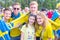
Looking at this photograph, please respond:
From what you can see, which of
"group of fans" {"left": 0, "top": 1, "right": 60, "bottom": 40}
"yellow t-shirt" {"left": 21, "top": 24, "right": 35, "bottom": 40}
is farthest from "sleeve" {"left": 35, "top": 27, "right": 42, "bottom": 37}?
"yellow t-shirt" {"left": 21, "top": 24, "right": 35, "bottom": 40}

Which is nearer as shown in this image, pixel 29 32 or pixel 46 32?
pixel 46 32

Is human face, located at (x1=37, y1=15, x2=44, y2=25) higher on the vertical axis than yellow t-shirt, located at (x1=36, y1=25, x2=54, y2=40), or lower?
higher

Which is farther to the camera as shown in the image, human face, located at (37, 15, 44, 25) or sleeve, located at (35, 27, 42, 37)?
sleeve, located at (35, 27, 42, 37)

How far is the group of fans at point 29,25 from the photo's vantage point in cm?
680

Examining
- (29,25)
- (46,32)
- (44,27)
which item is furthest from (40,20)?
(29,25)

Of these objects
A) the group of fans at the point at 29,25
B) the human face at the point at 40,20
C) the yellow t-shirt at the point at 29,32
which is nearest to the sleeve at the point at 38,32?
the group of fans at the point at 29,25

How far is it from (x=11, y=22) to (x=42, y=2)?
23.3 meters

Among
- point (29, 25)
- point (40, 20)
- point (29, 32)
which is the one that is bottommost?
→ point (29, 32)

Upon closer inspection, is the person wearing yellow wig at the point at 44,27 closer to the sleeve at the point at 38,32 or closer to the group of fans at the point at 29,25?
the group of fans at the point at 29,25

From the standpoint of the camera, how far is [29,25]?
7.20 metres

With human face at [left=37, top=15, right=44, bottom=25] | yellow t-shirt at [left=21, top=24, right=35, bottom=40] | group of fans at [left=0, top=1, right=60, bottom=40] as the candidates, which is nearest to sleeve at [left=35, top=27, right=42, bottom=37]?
group of fans at [left=0, top=1, right=60, bottom=40]

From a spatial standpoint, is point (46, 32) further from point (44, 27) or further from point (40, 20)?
point (40, 20)

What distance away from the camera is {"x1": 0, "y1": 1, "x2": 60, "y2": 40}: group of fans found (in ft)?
22.3

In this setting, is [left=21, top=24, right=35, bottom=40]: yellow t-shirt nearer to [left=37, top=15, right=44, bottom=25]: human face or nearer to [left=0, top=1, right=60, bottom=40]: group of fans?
[left=0, top=1, right=60, bottom=40]: group of fans
